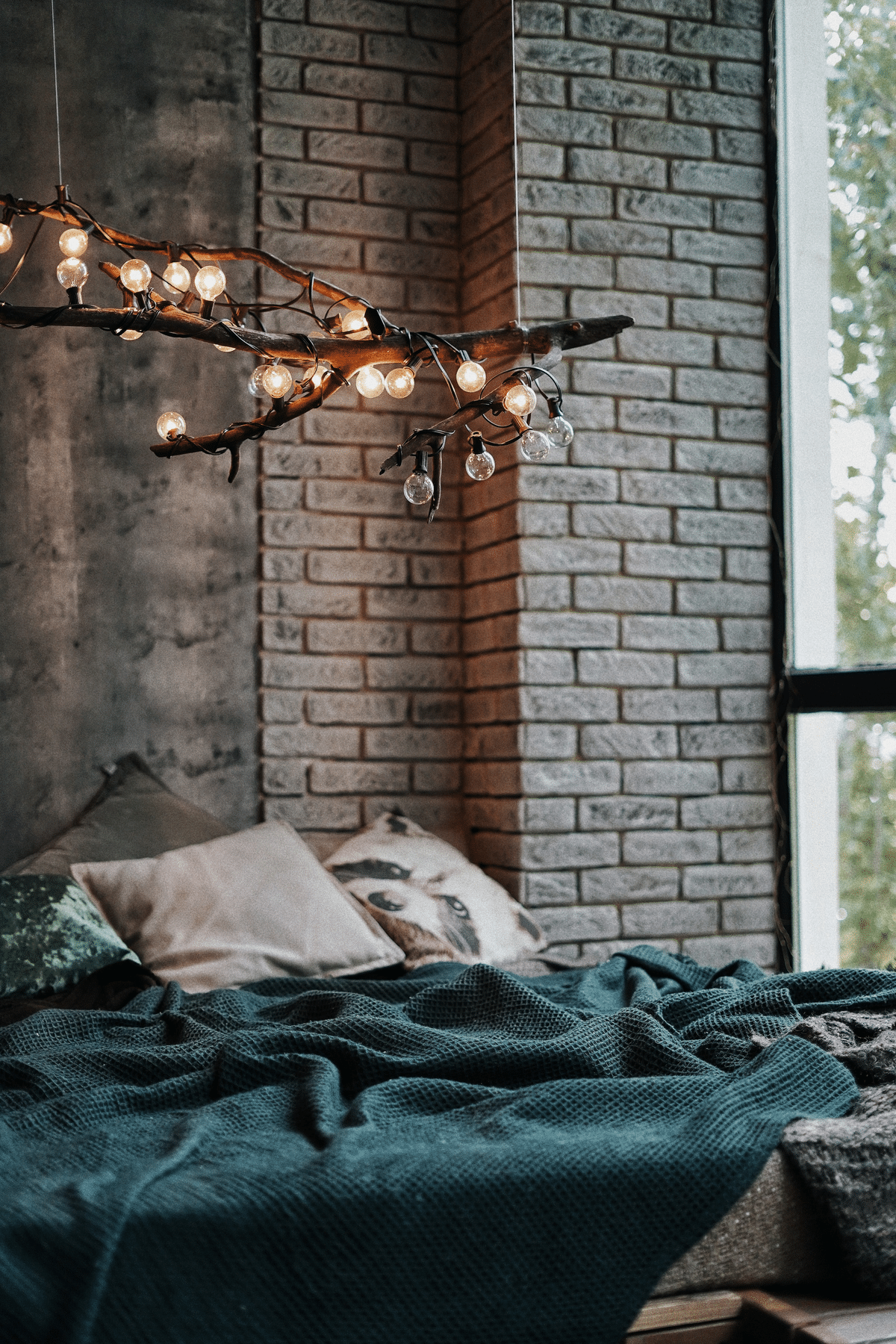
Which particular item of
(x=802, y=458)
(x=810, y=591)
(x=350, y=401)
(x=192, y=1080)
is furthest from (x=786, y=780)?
(x=192, y=1080)

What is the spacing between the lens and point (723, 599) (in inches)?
144

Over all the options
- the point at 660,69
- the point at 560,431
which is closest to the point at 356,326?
the point at 560,431

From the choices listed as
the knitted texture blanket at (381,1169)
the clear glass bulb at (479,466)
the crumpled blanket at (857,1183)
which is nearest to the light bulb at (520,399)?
the clear glass bulb at (479,466)

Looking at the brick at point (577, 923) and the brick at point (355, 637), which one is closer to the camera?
the brick at point (577, 923)

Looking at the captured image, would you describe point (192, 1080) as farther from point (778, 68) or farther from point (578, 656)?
point (778, 68)

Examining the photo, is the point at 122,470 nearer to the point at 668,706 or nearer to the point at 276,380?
the point at 668,706

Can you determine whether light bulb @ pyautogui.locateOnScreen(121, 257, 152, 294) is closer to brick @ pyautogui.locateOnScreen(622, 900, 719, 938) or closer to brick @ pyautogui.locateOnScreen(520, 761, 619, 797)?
brick @ pyautogui.locateOnScreen(520, 761, 619, 797)

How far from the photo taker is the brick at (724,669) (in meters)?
3.63

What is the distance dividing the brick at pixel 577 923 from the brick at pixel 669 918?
0.13 ft

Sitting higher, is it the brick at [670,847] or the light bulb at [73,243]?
the light bulb at [73,243]

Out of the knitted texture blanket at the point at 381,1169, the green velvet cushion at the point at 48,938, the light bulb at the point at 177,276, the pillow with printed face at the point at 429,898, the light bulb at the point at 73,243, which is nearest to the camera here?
the knitted texture blanket at the point at 381,1169

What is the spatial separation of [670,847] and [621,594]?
67 cm

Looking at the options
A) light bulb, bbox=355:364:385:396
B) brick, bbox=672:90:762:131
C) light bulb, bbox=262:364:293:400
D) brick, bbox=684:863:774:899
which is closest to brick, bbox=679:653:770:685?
brick, bbox=684:863:774:899

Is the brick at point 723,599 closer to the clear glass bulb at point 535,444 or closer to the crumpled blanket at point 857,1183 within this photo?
the clear glass bulb at point 535,444
